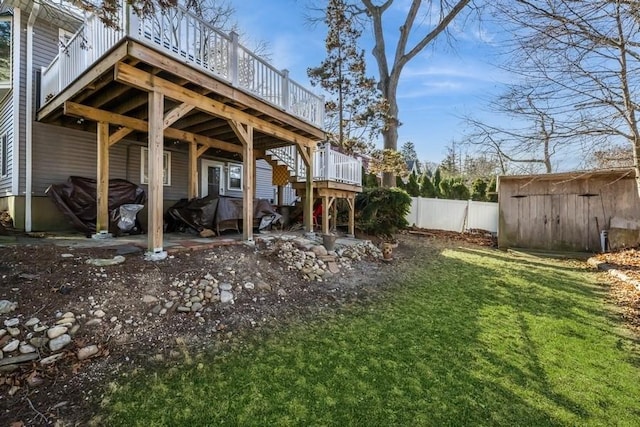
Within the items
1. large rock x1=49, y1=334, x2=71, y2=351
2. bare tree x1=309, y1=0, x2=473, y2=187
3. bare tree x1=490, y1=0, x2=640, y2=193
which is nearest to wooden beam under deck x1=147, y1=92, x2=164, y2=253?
large rock x1=49, y1=334, x2=71, y2=351

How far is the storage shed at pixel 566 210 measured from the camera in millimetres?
8953

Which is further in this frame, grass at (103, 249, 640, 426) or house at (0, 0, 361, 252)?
house at (0, 0, 361, 252)

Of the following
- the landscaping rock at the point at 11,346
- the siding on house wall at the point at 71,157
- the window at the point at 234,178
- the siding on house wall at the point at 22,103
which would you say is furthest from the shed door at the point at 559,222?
the siding on house wall at the point at 22,103

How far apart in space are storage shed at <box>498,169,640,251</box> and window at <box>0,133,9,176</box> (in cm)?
1422

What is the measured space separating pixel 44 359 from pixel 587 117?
7634 mm

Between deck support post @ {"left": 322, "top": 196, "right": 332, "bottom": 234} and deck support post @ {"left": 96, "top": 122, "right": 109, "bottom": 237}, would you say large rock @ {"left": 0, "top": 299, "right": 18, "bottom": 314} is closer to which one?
deck support post @ {"left": 96, "top": 122, "right": 109, "bottom": 237}

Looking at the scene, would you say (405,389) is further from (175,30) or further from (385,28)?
(385,28)

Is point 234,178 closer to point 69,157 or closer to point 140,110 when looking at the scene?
point 140,110

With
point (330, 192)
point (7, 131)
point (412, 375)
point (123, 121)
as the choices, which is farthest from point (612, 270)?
point (7, 131)

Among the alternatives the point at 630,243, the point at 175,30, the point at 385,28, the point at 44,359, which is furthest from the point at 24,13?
the point at 630,243

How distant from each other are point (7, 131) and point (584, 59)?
1190cm

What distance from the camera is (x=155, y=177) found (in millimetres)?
4426

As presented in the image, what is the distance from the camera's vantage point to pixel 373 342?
3.35 metres

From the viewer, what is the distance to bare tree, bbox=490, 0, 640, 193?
13.6 feet
